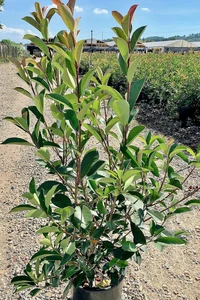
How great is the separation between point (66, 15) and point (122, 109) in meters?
0.31

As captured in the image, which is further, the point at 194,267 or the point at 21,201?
the point at 21,201

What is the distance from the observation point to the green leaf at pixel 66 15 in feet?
Result: 2.81

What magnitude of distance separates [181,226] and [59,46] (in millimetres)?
2187

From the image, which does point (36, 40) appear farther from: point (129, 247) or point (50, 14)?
point (129, 247)

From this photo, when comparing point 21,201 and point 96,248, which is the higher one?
point 96,248

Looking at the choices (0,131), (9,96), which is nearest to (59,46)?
(0,131)

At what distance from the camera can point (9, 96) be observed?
366 inches

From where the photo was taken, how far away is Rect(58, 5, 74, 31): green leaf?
86cm

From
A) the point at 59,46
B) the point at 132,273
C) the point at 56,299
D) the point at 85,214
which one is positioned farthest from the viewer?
the point at 132,273

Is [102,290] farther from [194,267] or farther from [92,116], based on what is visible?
[194,267]

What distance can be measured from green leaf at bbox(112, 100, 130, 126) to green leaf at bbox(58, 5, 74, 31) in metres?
0.26

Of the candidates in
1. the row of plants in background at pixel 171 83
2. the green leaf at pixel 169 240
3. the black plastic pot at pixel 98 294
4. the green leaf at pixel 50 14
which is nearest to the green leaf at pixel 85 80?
the green leaf at pixel 50 14

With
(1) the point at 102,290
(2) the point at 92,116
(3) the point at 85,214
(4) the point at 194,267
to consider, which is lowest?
(4) the point at 194,267

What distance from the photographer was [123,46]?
0.90 metres
